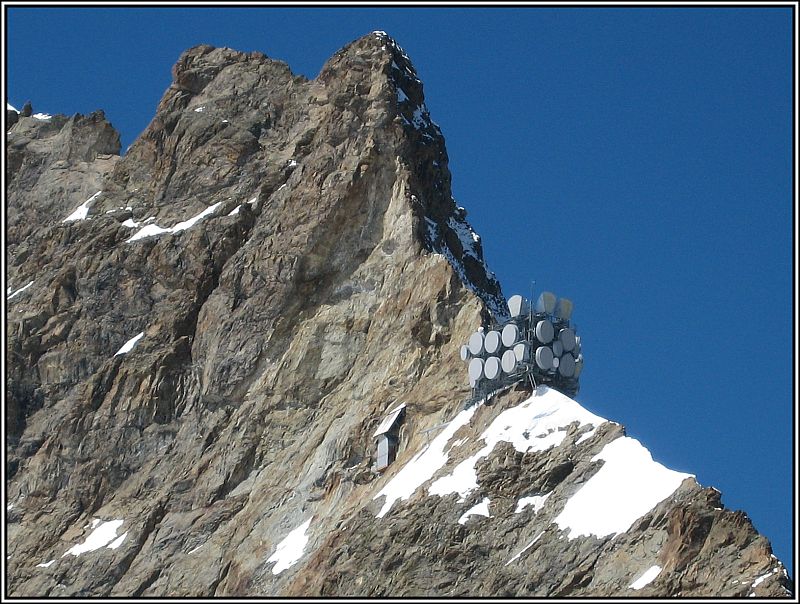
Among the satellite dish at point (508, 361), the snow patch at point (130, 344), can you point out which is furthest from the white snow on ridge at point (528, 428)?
the snow patch at point (130, 344)

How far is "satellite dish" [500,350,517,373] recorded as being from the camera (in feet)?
295

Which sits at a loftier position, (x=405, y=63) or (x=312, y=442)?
(x=405, y=63)

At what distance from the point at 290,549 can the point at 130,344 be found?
74.8ft

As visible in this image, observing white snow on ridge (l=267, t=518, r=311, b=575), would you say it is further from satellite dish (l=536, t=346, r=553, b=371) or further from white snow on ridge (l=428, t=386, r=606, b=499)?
satellite dish (l=536, t=346, r=553, b=371)

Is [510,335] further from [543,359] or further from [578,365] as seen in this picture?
[578,365]

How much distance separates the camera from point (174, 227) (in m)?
115

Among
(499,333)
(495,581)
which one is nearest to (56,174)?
(499,333)

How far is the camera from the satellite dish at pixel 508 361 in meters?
90.0

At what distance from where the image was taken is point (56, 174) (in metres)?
128

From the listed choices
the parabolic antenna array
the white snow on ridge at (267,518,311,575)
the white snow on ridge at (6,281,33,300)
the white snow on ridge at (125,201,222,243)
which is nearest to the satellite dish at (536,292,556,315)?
the parabolic antenna array

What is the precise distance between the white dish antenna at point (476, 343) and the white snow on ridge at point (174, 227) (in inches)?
993

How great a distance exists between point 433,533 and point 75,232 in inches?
1666

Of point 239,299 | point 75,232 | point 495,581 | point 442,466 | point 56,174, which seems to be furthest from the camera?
point 56,174

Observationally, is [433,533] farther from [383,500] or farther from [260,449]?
[260,449]
